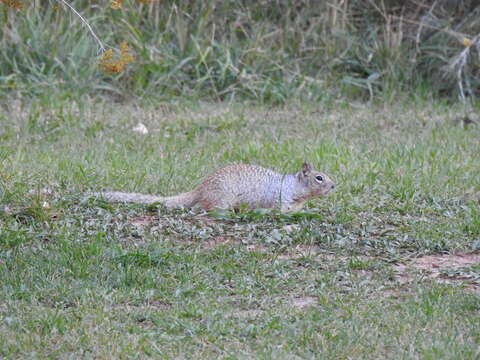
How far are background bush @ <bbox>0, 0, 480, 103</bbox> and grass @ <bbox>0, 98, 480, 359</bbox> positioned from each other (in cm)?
119

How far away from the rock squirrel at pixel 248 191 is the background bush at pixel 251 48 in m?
3.99

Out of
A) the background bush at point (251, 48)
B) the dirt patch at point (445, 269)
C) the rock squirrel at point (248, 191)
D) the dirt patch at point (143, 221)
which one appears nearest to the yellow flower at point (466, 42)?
the background bush at point (251, 48)

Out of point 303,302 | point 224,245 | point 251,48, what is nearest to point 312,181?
point 224,245

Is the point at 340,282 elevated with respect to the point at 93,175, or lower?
elevated

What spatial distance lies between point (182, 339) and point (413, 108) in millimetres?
6833

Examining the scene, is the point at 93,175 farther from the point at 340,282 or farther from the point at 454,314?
the point at 454,314

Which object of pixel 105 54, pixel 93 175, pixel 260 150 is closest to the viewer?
pixel 105 54

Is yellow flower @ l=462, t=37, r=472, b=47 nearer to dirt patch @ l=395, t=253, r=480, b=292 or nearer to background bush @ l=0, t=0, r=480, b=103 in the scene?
background bush @ l=0, t=0, r=480, b=103

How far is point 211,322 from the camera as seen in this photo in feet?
14.7

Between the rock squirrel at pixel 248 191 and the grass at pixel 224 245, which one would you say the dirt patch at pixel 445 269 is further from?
the rock squirrel at pixel 248 191

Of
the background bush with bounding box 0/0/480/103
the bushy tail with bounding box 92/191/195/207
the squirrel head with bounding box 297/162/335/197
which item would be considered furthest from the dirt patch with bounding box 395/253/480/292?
the background bush with bounding box 0/0/480/103

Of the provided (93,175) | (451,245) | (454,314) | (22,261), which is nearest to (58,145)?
(93,175)

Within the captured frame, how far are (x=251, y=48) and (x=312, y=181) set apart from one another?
4.94 m

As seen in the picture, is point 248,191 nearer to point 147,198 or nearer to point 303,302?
point 147,198
